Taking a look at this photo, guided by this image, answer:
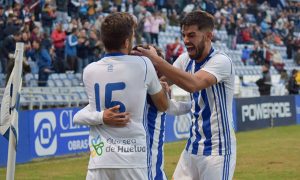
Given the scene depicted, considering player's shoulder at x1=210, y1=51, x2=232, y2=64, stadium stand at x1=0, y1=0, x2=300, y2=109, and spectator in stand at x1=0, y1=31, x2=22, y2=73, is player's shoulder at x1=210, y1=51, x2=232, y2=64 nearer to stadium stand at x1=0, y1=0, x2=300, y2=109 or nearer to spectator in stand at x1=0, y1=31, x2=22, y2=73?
stadium stand at x1=0, y1=0, x2=300, y2=109

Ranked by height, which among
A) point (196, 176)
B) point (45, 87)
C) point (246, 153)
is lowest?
point (246, 153)

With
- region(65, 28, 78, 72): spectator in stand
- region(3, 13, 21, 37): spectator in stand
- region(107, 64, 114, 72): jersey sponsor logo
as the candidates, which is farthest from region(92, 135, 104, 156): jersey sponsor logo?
region(65, 28, 78, 72): spectator in stand

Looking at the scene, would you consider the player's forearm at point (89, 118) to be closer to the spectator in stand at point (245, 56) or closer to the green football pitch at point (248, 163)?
the green football pitch at point (248, 163)

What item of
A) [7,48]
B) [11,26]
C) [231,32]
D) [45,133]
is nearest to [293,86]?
[231,32]

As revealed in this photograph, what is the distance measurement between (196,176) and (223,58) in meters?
1.11

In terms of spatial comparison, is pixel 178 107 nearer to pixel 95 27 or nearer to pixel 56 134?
pixel 56 134

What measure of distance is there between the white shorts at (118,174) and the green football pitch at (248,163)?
26.1 feet

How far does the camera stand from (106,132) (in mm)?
5293

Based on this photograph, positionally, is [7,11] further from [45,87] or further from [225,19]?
[225,19]

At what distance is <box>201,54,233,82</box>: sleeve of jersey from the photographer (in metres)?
6.19

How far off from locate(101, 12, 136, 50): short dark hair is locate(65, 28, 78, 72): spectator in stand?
629 inches

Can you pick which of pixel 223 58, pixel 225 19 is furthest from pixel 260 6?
pixel 223 58

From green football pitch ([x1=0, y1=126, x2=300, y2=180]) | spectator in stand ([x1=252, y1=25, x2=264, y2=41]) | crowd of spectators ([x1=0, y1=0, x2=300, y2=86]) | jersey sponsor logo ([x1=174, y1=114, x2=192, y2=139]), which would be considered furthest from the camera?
spectator in stand ([x1=252, y1=25, x2=264, y2=41])

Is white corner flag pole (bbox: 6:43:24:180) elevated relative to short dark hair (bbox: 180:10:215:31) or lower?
lower
